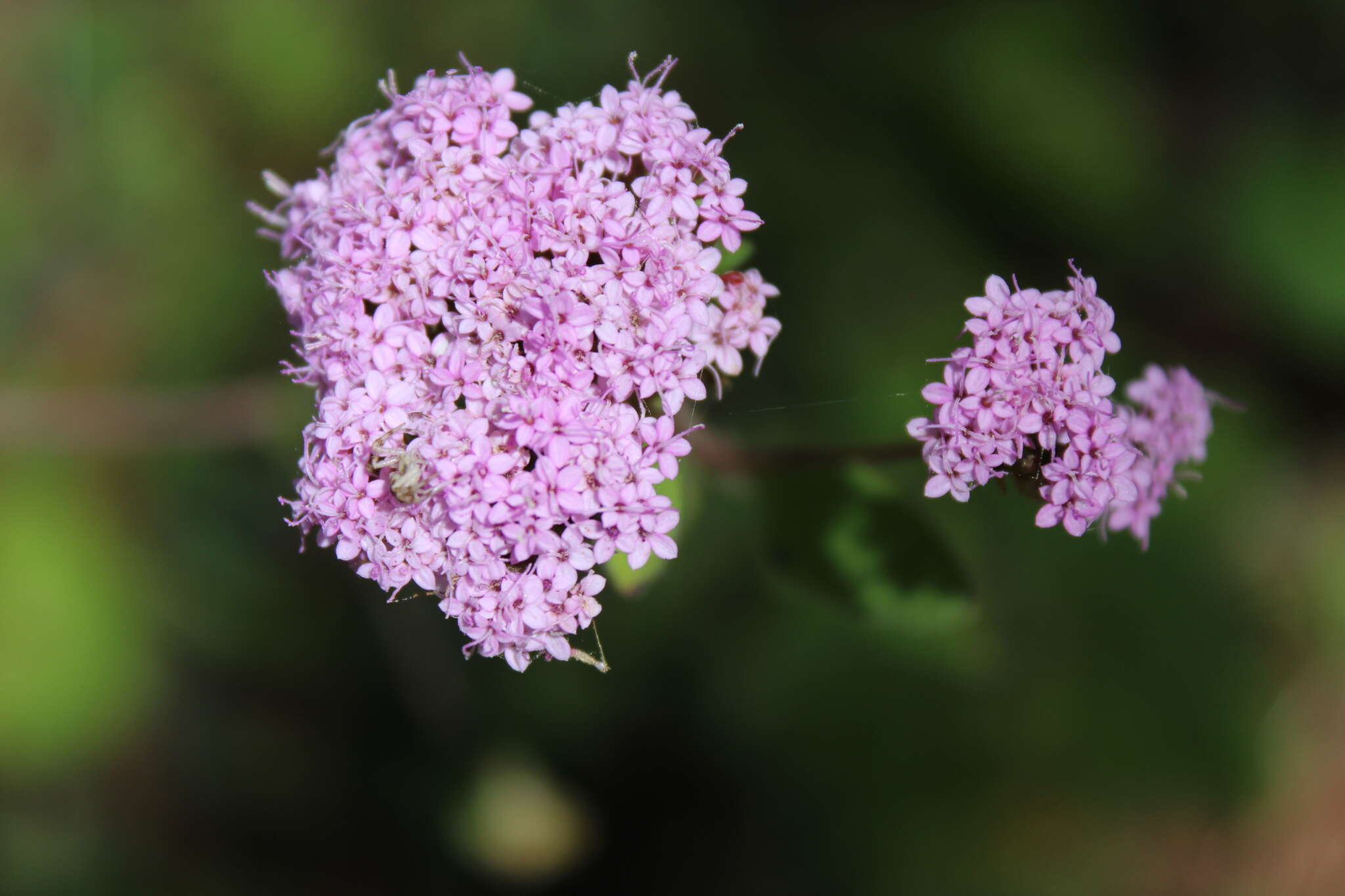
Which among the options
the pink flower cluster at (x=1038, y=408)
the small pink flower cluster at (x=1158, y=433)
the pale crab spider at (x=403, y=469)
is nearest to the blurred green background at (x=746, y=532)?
the small pink flower cluster at (x=1158, y=433)

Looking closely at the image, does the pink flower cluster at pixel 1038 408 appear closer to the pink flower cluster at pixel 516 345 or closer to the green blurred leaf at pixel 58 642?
the pink flower cluster at pixel 516 345

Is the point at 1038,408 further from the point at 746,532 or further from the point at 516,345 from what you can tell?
the point at 746,532

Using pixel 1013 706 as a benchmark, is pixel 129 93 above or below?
above

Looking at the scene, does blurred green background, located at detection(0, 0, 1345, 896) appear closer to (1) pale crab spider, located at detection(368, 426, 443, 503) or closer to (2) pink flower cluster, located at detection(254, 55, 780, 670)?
(2) pink flower cluster, located at detection(254, 55, 780, 670)

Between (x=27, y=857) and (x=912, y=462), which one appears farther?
(x=27, y=857)

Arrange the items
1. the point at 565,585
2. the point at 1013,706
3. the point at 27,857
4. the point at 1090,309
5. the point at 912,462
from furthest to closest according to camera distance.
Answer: the point at 27,857 → the point at 1013,706 → the point at 912,462 → the point at 1090,309 → the point at 565,585

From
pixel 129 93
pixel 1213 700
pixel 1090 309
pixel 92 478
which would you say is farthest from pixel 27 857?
pixel 1213 700

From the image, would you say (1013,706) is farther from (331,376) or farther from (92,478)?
(92,478)
